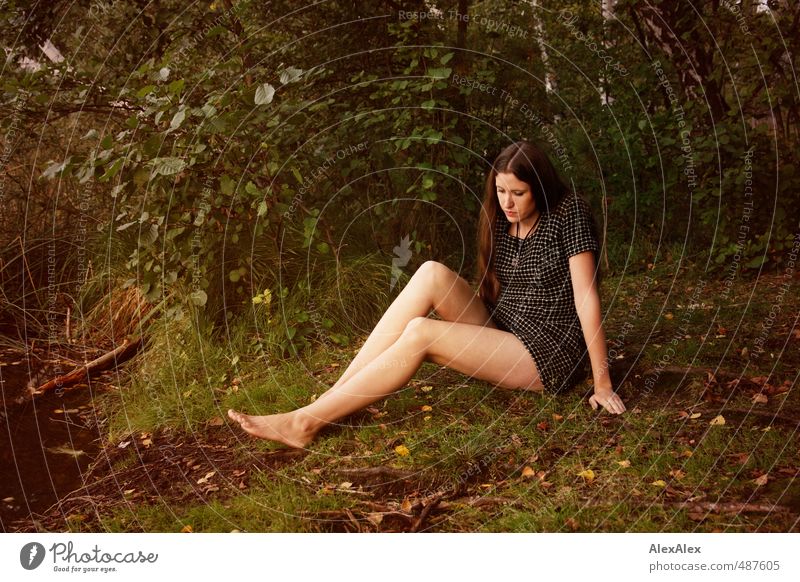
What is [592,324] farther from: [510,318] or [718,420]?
[718,420]

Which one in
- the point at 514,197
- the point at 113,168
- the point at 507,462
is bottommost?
the point at 507,462

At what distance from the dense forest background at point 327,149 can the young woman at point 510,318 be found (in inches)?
32.9

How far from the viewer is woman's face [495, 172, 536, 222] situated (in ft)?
10.2

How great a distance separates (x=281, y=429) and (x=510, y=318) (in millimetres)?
1156

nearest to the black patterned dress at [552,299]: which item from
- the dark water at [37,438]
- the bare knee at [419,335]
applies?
the bare knee at [419,335]

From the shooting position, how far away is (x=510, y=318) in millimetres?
3332

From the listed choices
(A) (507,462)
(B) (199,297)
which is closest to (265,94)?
(B) (199,297)

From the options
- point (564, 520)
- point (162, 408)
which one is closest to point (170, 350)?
point (162, 408)

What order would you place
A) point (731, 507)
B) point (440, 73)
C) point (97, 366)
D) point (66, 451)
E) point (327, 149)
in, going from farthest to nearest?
point (327, 149) < point (97, 366) < point (440, 73) < point (66, 451) < point (731, 507)

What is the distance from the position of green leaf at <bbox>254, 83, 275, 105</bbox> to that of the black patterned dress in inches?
50.0

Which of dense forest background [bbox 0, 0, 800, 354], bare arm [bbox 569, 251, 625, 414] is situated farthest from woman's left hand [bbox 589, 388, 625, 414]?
dense forest background [bbox 0, 0, 800, 354]

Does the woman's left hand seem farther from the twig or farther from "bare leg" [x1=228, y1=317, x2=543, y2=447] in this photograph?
the twig

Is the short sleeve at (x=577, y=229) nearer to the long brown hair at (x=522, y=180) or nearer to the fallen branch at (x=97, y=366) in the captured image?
the long brown hair at (x=522, y=180)
